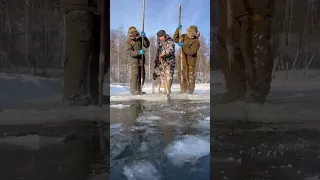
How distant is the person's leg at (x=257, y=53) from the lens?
1.53m

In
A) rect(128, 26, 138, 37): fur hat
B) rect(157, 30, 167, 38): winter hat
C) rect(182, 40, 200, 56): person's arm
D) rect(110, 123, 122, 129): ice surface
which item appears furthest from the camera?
rect(182, 40, 200, 56): person's arm

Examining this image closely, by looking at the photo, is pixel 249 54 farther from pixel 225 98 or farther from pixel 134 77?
pixel 134 77

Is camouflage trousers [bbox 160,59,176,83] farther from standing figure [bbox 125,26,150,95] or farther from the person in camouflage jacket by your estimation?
standing figure [bbox 125,26,150,95]

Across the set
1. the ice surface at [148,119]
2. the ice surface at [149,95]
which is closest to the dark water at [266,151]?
the ice surface at [148,119]

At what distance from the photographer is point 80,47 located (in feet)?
4.92

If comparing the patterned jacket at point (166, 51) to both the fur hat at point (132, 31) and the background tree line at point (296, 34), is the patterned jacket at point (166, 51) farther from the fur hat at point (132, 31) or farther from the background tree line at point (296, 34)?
the background tree line at point (296, 34)

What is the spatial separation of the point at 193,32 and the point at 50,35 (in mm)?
2059

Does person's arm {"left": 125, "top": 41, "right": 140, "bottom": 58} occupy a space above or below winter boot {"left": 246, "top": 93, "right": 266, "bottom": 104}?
above

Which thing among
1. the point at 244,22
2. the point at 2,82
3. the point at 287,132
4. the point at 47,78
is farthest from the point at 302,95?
the point at 2,82

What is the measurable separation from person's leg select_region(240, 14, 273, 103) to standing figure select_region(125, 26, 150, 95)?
1504 millimetres

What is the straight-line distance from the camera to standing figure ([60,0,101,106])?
4.83 ft

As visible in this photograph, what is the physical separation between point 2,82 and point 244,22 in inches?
50.6

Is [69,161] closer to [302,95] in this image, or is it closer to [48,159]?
[48,159]

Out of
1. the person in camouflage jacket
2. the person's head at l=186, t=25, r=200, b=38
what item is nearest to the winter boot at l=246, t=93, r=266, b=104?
the person in camouflage jacket
